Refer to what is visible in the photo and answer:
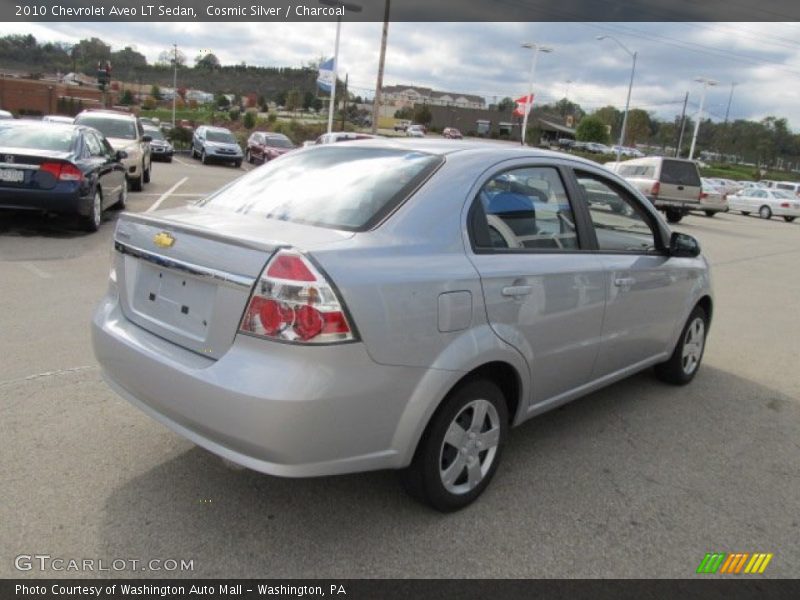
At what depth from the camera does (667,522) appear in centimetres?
321

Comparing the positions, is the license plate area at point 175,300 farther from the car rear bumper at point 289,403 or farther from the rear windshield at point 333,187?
the rear windshield at point 333,187

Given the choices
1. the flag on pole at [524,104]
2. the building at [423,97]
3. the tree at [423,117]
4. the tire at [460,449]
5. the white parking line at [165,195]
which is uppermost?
the building at [423,97]

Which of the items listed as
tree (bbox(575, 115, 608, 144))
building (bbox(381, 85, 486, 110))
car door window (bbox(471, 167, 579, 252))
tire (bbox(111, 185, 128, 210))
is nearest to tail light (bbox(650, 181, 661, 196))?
tire (bbox(111, 185, 128, 210))

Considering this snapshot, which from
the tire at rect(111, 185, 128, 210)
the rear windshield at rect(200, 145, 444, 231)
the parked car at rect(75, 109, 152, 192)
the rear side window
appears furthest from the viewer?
the rear side window

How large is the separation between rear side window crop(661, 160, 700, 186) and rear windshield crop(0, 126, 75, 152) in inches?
666

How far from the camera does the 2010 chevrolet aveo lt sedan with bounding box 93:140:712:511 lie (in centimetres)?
252

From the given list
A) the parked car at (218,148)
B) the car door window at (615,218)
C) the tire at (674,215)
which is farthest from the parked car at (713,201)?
the car door window at (615,218)

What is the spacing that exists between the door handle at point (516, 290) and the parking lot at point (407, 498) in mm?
997

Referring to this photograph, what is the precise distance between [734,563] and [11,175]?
887cm

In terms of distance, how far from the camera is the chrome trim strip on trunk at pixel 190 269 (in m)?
2.60
